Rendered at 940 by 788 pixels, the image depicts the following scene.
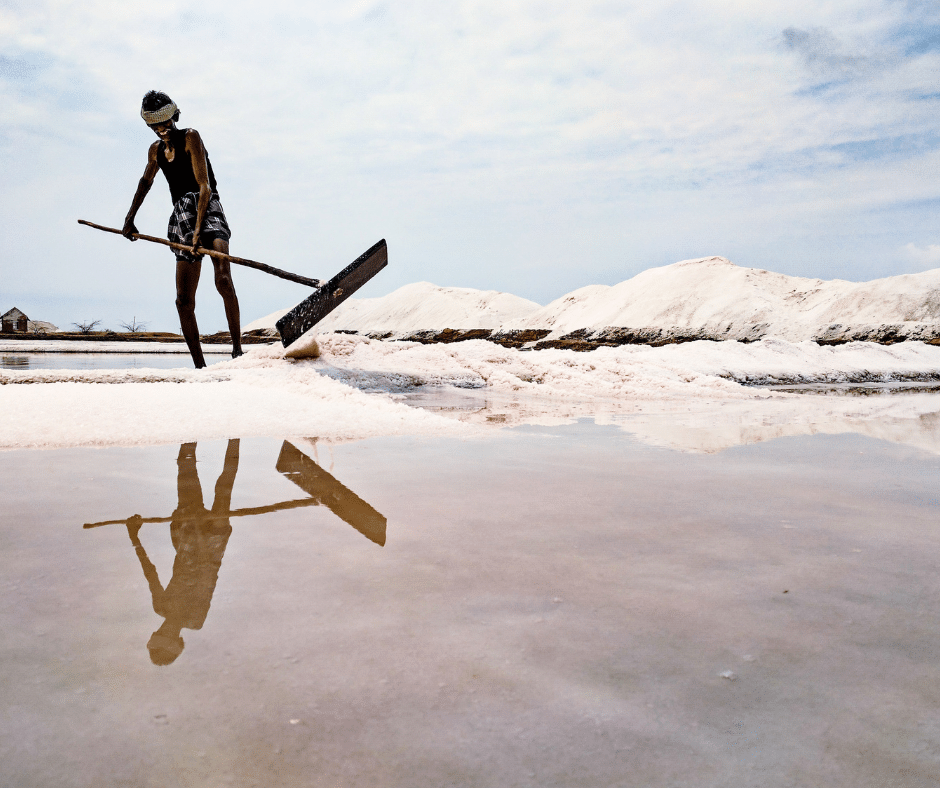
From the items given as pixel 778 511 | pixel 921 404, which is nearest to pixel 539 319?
pixel 921 404

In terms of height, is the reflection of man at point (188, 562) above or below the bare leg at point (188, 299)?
below

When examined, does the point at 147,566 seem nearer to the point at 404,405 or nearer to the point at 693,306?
the point at 404,405

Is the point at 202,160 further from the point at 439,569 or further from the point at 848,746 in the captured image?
the point at 848,746

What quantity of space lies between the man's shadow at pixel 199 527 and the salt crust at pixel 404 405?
1.94 ft

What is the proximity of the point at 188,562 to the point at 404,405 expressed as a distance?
214 centimetres

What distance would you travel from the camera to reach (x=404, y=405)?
3197 mm

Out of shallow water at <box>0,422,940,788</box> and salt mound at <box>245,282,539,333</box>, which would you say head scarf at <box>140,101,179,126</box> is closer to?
shallow water at <box>0,422,940,788</box>

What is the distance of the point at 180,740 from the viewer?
0.62m

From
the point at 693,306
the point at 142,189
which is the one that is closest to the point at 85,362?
the point at 142,189

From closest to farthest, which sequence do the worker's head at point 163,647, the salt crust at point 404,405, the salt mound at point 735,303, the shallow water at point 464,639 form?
the shallow water at point 464,639, the worker's head at point 163,647, the salt crust at point 404,405, the salt mound at point 735,303

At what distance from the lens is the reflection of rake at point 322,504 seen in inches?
50.8

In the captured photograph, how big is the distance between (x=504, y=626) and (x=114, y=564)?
639mm

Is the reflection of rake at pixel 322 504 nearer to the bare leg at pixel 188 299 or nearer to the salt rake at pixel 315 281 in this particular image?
the salt rake at pixel 315 281

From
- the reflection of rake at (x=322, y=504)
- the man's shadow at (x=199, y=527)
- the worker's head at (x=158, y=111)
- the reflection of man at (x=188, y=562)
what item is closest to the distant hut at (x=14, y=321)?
the worker's head at (x=158, y=111)
